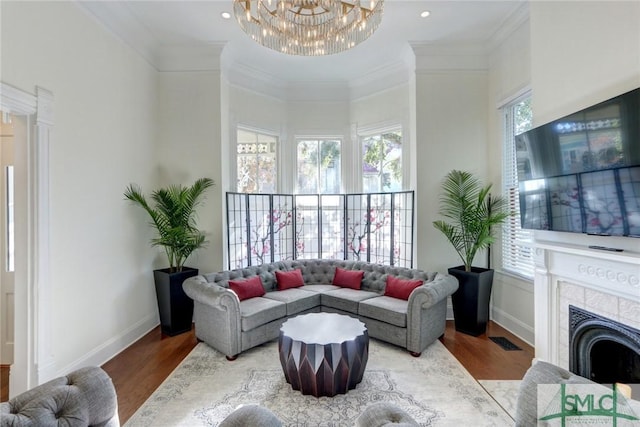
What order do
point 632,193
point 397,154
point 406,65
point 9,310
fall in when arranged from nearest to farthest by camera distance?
point 632,193 < point 9,310 < point 406,65 < point 397,154

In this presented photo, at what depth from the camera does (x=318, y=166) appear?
5.42 meters

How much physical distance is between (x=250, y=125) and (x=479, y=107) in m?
3.51

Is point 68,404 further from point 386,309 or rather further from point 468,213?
point 468,213

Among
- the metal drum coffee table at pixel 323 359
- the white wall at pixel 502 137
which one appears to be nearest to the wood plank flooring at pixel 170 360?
the white wall at pixel 502 137

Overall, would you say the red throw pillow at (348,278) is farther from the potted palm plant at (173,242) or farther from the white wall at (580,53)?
the white wall at (580,53)

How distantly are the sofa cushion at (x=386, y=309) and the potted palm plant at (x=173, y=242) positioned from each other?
7.46 feet

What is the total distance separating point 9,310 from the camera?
3006 millimetres

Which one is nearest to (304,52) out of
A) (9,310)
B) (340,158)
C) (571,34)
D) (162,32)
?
(571,34)

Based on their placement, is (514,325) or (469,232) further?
(469,232)

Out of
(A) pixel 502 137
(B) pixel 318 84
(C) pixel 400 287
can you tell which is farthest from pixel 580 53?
(B) pixel 318 84

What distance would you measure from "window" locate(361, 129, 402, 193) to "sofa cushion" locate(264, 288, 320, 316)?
2.11 m

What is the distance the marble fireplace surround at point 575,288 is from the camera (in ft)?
6.48

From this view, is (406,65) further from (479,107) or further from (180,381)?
(180,381)

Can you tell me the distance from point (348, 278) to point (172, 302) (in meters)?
2.36
